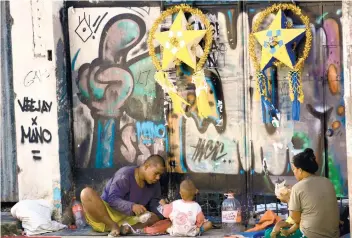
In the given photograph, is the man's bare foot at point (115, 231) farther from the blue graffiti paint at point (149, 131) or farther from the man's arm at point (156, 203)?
the blue graffiti paint at point (149, 131)

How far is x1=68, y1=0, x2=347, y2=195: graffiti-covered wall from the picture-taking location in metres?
10.7

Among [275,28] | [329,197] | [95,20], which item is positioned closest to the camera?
[329,197]

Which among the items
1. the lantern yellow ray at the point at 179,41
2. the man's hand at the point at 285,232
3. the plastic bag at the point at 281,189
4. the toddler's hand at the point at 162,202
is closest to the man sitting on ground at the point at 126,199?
the toddler's hand at the point at 162,202

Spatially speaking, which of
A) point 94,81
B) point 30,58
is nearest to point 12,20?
point 30,58

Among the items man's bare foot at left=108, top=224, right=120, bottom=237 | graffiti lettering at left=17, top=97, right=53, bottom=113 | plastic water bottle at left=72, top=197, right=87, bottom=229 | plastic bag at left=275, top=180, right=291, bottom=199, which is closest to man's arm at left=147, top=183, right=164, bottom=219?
man's bare foot at left=108, top=224, right=120, bottom=237

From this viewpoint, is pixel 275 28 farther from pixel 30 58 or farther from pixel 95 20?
pixel 30 58

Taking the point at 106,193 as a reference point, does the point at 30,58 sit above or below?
above

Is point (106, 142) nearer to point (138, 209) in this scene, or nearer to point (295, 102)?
point (138, 209)

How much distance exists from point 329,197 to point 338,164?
1.25m

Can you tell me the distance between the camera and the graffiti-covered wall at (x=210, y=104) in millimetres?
10695

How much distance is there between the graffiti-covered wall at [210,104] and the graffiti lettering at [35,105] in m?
0.36

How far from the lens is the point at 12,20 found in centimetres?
1134

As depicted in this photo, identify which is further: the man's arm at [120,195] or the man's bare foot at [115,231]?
the man's arm at [120,195]

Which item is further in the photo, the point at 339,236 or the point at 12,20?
the point at 12,20
